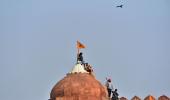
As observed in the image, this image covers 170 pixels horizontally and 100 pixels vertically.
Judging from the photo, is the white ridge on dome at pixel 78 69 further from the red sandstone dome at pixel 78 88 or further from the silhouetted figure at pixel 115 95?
the silhouetted figure at pixel 115 95

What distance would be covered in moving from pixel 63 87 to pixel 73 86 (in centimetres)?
66

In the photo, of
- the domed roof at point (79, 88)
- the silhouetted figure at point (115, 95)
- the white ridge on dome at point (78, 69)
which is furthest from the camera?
the silhouetted figure at point (115, 95)

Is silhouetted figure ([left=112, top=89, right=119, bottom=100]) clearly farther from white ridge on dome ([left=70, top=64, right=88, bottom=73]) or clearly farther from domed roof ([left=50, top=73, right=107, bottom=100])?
white ridge on dome ([left=70, top=64, right=88, bottom=73])

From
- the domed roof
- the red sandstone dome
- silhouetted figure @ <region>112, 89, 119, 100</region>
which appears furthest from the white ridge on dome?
silhouetted figure @ <region>112, 89, 119, 100</region>

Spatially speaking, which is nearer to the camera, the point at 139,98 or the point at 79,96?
the point at 79,96

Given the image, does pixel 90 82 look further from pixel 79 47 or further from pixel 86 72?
pixel 79 47

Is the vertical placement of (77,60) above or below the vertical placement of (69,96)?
above

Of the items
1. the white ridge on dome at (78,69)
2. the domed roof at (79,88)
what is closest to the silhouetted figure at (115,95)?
the domed roof at (79,88)

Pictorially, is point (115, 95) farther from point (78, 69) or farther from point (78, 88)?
point (78, 88)

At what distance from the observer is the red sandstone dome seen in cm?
2298

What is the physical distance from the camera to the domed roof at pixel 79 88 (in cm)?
2297

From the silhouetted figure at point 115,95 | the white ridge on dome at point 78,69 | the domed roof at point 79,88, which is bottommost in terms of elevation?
the silhouetted figure at point 115,95

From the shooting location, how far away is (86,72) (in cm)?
2439

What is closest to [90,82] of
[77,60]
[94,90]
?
[94,90]
